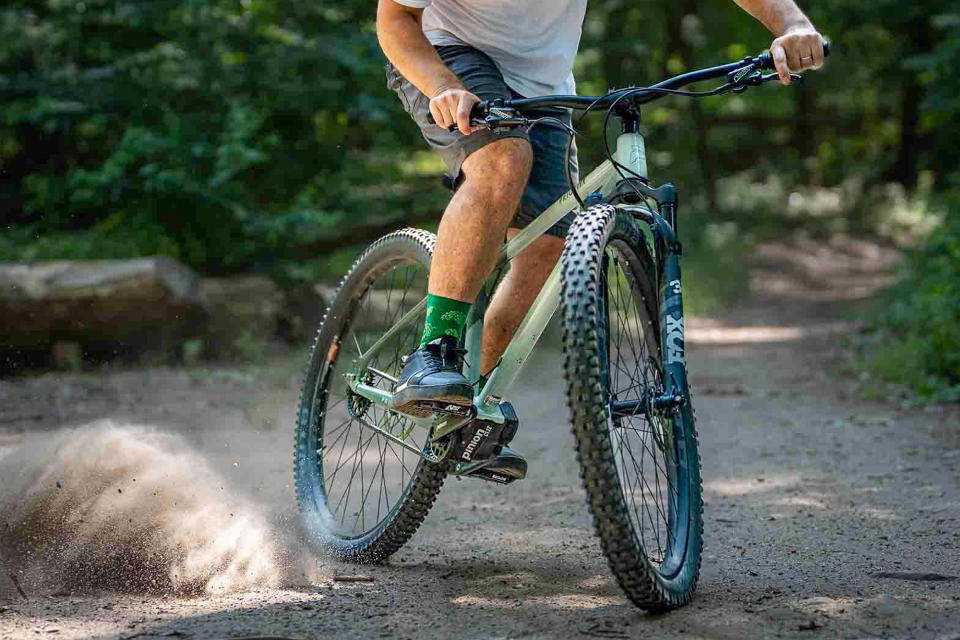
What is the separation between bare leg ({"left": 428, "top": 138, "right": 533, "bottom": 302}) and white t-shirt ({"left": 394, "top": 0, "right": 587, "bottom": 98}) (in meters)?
0.36

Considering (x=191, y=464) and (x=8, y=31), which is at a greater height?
(x=8, y=31)

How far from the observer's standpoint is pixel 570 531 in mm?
3715

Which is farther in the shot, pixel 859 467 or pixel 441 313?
pixel 859 467

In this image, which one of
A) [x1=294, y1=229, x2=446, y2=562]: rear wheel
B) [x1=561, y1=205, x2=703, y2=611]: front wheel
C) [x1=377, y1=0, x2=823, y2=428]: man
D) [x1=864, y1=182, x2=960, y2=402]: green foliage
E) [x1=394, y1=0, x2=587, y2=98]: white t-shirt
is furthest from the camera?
→ [x1=864, y1=182, x2=960, y2=402]: green foliage

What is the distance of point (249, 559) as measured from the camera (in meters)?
3.13

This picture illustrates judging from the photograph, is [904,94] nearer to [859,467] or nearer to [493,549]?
[859,467]

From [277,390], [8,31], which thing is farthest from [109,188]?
[277,390]

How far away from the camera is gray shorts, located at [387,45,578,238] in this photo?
2.99m

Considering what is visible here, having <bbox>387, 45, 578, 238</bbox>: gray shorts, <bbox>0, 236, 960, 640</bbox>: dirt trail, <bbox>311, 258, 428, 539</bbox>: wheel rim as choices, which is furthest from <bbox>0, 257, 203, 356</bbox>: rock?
<bbox>387, 45, 578, 238</bbox>: gray shorts

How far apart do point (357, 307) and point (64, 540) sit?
121 cm

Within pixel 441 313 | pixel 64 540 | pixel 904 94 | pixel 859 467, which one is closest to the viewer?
pixel 441 313

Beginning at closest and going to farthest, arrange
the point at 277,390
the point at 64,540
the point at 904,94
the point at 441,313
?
→ 1. the point at 441,313
2. the point at 64,540
3. the point at 277,390
4. the point at 904,94

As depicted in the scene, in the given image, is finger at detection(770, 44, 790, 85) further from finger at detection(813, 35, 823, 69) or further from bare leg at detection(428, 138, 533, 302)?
bare leg at detection(428, 138, 533, 302)

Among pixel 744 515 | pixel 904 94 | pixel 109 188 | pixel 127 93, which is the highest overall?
pixel 904 94
